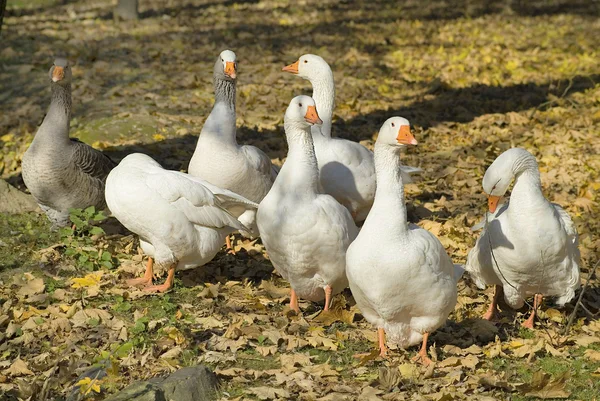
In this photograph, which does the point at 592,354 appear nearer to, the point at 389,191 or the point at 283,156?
the point at 389,191

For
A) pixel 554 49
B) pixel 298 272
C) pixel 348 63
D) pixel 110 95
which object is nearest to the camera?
pixel 298 272

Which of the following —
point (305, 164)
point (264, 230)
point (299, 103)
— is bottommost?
point (264, 230)

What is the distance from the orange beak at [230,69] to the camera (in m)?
8.30

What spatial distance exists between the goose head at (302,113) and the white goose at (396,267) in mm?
926

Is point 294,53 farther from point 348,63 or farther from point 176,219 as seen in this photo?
point 176,219

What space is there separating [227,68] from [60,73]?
1812mm

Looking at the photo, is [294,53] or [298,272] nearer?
[298,272]

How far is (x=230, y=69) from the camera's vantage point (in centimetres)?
833

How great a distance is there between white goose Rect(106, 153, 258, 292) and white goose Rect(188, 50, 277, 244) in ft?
2.18

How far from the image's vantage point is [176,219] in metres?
6.83

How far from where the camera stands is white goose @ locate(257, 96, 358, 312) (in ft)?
21.0

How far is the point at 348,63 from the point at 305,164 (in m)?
10.4

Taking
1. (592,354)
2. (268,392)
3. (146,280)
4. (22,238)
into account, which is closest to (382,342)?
(268,392)

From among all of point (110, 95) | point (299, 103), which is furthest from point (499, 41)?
point (299, 103)
